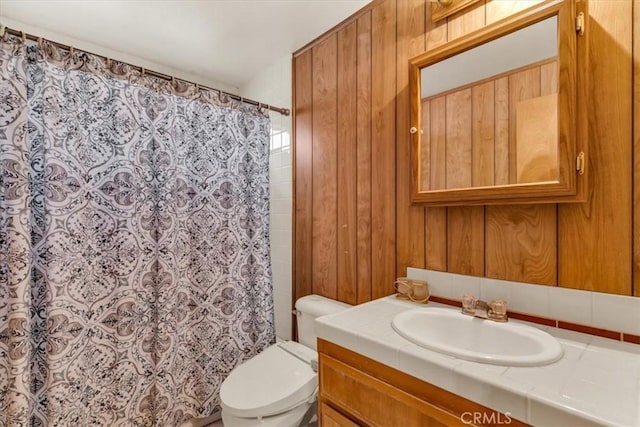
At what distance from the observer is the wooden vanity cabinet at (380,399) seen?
2.36 ft

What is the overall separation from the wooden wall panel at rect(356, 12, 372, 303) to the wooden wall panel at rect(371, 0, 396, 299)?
0.09 ft

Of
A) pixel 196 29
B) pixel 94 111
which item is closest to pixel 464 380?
pixel 94 111

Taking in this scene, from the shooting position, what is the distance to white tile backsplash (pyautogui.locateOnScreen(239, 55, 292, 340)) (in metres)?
2.06

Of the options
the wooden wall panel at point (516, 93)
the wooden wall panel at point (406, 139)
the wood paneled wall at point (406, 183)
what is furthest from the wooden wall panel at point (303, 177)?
the wooden wall panel at point (516, 93)

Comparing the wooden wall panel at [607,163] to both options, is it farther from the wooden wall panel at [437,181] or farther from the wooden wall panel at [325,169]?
the wooden wall panel at [325,169]

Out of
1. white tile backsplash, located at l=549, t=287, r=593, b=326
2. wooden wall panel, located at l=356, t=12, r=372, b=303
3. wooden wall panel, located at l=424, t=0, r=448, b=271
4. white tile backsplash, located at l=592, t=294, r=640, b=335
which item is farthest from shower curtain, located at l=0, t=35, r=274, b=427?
white tile backsplash, located at l=592, t=294, r=640, b=335

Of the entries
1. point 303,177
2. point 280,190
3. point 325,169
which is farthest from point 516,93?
point 280,190

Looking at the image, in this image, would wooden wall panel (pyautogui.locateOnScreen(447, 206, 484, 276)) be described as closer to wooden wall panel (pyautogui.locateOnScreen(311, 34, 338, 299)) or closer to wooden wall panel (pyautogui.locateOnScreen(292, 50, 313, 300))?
wooden wall panel (pyautogui.locateOnScreen(311, 34, 338, 299))

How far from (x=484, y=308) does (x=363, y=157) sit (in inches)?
34.3

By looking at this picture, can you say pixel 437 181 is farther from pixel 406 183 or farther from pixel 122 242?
pixel 122 242

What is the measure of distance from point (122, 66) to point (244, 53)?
0.86m

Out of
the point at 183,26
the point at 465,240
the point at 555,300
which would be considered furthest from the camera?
the point at 183,26

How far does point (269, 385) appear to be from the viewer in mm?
1341

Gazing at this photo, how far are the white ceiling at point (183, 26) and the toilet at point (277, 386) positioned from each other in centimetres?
155
